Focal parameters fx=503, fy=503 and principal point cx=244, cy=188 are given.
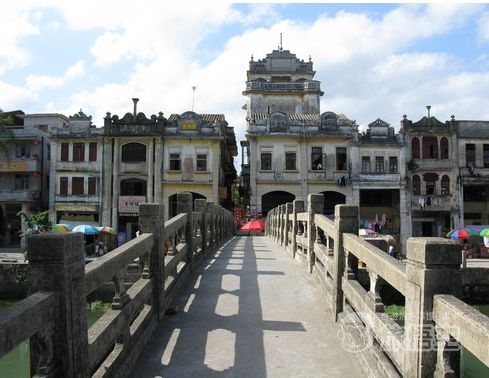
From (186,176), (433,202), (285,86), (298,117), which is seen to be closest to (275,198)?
(298,117)

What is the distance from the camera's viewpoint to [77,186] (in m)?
35.9

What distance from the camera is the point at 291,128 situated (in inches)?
1410

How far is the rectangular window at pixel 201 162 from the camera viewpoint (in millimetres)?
36094

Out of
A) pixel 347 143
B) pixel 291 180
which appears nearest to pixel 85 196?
pixel 291 180

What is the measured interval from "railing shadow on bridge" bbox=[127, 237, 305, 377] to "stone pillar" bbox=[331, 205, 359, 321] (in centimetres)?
Answer: 51

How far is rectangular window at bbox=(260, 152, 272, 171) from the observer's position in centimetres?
3619

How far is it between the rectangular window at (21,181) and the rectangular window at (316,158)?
2144 cm

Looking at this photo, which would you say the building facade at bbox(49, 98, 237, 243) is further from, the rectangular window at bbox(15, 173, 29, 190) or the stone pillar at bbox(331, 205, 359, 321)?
the stone pillar at bbox(331, 205, 359, 321)

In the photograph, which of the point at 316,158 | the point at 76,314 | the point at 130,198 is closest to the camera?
the point at 76,314

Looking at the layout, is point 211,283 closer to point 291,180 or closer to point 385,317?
point 385,317

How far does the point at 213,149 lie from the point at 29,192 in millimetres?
14010

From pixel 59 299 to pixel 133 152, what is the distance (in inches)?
1335

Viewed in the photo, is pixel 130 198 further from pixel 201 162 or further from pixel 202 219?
pixel 202 219

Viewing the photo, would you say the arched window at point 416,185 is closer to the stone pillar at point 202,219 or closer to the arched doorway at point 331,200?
the arched doorway at point 331,200
